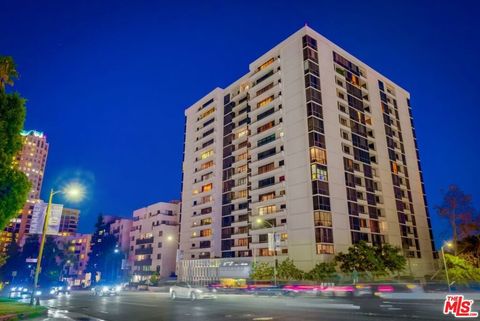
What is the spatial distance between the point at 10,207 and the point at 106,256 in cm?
10037

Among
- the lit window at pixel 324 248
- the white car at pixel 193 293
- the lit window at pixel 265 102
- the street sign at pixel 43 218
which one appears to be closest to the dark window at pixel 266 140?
the lit window at pixel 265 102

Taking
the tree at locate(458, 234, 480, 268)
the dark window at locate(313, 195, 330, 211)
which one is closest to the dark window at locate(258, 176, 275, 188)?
the dark window at locate(313, 195, 330, 211)

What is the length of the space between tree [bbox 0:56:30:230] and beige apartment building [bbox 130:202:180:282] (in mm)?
77149

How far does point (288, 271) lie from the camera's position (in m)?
55.2

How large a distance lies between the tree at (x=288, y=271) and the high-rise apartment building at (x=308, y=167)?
210 centimetres

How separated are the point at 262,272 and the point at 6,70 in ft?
160

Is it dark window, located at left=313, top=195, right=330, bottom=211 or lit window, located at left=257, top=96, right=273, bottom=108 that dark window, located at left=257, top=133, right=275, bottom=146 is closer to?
lit window, located at left=257, top=96, right=273, bottom=108

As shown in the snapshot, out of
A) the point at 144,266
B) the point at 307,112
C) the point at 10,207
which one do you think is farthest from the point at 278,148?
the point at 144,266

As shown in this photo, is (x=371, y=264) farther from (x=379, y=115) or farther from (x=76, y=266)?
(x=76, y=266)

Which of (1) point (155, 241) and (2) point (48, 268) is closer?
(2) point (48, 268)

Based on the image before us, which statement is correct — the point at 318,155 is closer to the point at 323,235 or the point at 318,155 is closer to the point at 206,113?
the point at 323,235

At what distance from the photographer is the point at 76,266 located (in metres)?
161

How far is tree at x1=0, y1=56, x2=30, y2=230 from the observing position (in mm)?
20141

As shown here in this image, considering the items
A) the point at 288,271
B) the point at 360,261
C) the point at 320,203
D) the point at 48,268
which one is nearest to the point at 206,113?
the point at 320,203
